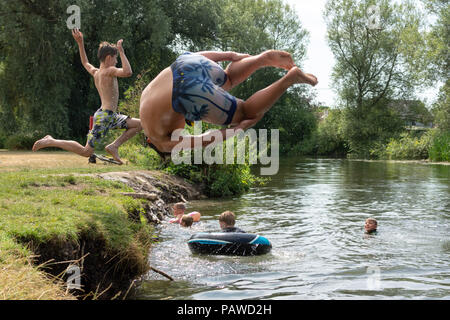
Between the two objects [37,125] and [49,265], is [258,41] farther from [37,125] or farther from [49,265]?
[49,265]

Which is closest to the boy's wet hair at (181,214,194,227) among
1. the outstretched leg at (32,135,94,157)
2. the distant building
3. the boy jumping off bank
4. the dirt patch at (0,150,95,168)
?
the boy jumping off bank

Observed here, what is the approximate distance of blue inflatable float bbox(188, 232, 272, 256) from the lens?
830cm

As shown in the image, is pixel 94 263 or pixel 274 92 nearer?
pixel 274 92

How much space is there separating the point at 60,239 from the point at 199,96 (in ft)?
7.92

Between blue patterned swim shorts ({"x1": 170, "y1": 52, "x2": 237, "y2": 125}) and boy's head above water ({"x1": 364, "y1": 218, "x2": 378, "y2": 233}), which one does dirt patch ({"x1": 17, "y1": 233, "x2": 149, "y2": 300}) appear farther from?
boy's head above water ({"x1": 364, "y1": 218, "x2": 378, "y2": 233})

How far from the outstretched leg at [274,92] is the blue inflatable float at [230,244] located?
465 centimetres

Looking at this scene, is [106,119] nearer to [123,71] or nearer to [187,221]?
[123,71]

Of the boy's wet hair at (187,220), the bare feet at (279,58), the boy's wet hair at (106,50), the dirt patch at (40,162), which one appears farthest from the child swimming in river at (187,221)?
the bare feet at (279,58)

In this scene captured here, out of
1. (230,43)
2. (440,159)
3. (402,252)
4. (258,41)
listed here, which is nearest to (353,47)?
(258,41)

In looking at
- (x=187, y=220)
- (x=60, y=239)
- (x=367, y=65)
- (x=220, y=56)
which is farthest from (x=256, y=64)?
(x=367, y=65)

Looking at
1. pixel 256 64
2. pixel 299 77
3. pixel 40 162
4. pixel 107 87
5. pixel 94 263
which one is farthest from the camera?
pixel 40 162

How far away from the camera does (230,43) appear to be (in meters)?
39.6

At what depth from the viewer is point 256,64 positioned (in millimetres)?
4223
